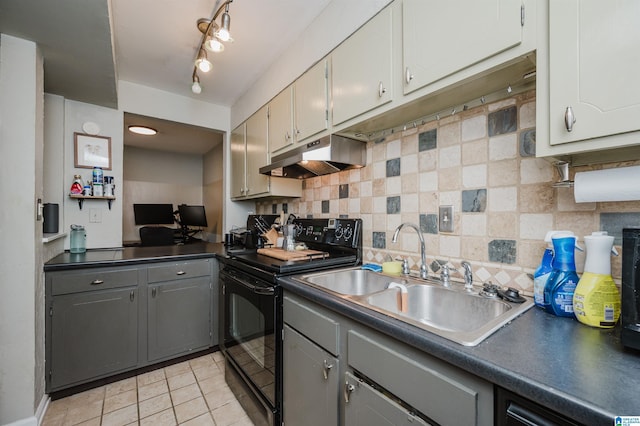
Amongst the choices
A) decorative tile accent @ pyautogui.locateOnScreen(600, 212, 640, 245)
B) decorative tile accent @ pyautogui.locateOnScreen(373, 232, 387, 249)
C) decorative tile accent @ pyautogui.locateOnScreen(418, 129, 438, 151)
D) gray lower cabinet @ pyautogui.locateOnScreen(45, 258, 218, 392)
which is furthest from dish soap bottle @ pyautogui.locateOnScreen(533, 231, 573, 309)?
gray lower cabinet @ pyautogui.locateOnScreen(45, 258, 218, 392)

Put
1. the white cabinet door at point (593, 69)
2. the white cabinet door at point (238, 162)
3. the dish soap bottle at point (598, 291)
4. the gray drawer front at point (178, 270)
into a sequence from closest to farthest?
the white cabinet door at point (593, 69), the dish soap bottle at point (598, 291), the gray drawer front at point (178, 270), the white cabinet door at point (238, 162)

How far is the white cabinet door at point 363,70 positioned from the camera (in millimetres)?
1267

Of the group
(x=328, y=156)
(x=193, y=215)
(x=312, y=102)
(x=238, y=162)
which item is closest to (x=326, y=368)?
(x=328, y=156)

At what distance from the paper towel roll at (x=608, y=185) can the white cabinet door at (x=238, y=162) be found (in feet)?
8.31

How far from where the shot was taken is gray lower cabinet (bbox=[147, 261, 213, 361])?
2.11 meters

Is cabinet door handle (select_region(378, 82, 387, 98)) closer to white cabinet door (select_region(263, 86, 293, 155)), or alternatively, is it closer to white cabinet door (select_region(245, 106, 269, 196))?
white cabinet door (select_region(263, 86, 293, 155))

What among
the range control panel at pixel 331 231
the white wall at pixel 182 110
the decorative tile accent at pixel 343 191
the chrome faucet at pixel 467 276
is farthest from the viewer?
the white wall at pixel 182 110

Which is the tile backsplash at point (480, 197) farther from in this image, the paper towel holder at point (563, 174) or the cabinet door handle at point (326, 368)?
the cabinet door handle at point (326, 368)

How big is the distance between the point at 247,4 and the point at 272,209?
1780mm

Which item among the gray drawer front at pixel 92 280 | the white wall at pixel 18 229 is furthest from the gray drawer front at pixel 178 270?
the white wall at pixel 18 229

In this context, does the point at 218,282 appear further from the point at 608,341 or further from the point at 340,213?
the point at 608,341

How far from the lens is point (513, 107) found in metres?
1.13

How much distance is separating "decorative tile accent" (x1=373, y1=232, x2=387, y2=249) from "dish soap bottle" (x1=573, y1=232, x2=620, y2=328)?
0.91m

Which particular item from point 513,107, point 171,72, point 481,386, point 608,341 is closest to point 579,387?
point 481,386
